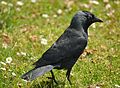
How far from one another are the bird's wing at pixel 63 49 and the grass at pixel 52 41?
18.3 inches

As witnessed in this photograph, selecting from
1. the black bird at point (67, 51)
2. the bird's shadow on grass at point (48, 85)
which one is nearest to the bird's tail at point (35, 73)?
the black bird at point (67, 51)

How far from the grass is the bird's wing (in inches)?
18.3

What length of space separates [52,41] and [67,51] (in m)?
2.37

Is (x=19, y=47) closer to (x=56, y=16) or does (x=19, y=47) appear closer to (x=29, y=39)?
(x=29, y=39)

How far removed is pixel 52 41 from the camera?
9297mm

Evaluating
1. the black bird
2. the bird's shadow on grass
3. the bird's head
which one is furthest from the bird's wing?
the bird's shadow on grass

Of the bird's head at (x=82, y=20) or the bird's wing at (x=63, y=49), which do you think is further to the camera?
the bird's head at (x=82, y=20)

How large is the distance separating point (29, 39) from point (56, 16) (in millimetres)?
1745

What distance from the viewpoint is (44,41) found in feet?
29.8

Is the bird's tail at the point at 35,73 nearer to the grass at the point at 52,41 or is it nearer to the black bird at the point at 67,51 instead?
the black bird at the point at 67,51

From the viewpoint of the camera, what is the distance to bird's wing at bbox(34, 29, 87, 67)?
676cm

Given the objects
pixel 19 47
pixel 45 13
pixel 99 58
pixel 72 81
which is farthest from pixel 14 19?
pixel 72 81

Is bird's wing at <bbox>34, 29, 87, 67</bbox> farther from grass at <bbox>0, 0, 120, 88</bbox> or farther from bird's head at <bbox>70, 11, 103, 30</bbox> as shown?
grass at <bbox>0, 0, 120, 88</bbox>

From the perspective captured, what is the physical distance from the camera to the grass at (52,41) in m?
7.35
